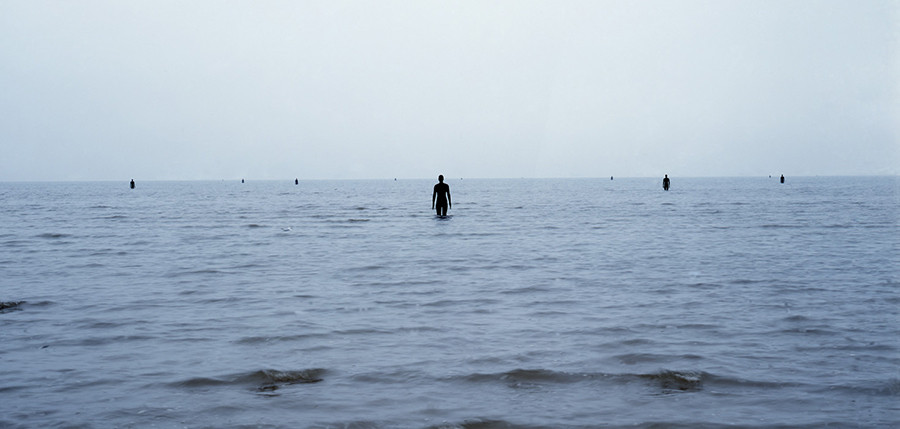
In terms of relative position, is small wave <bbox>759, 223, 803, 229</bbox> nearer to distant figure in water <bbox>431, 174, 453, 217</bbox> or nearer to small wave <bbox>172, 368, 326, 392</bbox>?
distant figure in water <bbox>431, 174, 453, 217</bbox>

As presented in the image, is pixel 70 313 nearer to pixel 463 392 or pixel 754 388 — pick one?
pixel 463 392

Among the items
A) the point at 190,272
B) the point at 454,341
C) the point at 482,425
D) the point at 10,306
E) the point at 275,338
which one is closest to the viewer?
the point at 482,425

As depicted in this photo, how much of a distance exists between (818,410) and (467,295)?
6404 millimetres

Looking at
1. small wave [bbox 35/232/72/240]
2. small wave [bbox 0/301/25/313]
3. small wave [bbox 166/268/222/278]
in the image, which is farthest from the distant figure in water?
small wave [bbox 0/301/25/313]

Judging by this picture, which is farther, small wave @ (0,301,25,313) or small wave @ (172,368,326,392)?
small wave @ (0,301,25,313)

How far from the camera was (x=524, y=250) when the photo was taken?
19281 mm

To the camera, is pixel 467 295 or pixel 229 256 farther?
pixel 229 256

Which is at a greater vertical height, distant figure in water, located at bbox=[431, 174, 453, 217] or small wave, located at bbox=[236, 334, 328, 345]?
distant figure in water, located at bbox=[431, 174, 453, 217]

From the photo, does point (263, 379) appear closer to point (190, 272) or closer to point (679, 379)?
point (679, 379)

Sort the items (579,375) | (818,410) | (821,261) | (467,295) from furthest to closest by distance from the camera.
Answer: (821,261) → (467,295) → (579,375) → (818,410)

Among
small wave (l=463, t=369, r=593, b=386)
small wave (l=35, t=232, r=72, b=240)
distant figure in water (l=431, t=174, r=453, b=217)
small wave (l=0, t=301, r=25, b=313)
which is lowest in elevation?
small wave (l=35, t=232, r=72, b=240)

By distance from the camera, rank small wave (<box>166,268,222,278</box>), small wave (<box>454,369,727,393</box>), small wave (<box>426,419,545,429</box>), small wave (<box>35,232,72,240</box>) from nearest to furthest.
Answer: small wave (<box>426,419,545,429</box>)
small wave (<box>454,369,727,393</box>)
small wave (<box>166,268,222,278</box>)
small wave (<box>35,232,72,240</box>)

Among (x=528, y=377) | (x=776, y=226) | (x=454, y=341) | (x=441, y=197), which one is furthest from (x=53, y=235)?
(x=776, y=226)

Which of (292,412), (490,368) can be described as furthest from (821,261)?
(292,412)
